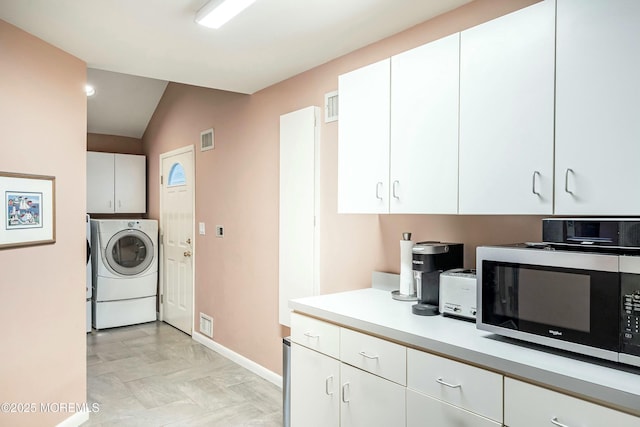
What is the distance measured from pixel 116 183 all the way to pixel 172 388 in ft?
10.2

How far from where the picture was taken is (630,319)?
1230 millimetres

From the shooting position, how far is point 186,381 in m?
3.50

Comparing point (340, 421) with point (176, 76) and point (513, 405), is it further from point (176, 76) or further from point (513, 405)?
point (176, 76)

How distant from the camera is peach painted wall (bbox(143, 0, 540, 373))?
224 cm

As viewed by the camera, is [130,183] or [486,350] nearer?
[486,350]

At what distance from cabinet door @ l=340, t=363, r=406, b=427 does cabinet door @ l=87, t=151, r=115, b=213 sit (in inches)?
178

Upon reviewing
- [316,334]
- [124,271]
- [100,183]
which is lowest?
[124,271]

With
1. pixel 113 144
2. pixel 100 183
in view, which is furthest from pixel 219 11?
pixel 113 144

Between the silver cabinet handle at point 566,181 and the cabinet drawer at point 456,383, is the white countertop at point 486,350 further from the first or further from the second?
the silver cabinet handle at point 566,181

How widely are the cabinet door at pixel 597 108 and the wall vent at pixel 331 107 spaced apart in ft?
5.08

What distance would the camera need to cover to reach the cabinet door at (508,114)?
153cm

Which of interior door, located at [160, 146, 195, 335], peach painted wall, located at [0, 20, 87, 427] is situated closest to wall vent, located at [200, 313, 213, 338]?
interior door, located at [160, 146, 195, 335]

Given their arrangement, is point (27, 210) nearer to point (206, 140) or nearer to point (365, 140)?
point (365, 140)

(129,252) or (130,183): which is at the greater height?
(130,183)
